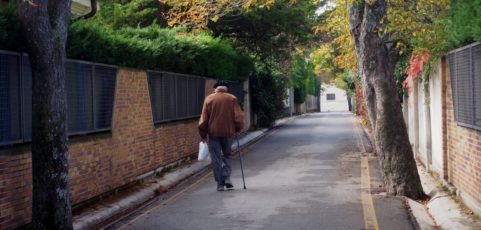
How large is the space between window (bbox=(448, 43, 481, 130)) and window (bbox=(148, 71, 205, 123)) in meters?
6.27

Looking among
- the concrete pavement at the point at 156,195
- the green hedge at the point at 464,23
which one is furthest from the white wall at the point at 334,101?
the green hedge at the point at 464,23

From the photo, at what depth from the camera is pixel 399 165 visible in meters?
9.80

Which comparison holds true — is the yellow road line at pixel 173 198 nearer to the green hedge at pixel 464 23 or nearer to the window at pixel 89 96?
the window at pixel 89 96

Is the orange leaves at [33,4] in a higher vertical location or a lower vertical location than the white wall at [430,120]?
higher

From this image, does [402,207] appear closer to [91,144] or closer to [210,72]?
[91,144]

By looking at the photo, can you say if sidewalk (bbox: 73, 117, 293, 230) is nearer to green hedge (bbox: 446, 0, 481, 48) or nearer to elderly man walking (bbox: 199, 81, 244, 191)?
elderly man walking (bbox: 199, 81, 244, 191)

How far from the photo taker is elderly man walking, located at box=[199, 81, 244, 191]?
10.8 m

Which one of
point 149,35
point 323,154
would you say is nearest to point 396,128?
point 149,35

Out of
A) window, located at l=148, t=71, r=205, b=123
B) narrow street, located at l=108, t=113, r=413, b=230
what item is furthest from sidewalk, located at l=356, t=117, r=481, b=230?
window, located at l=148, t=71, r=205, b=123

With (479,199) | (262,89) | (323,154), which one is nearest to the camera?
(479,199)

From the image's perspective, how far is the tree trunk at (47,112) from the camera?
6.46 meters

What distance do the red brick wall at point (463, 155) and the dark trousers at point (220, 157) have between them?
3.81 m

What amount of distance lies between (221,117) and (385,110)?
9.44ft

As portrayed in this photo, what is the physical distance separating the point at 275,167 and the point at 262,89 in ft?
56.6
